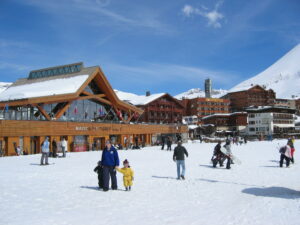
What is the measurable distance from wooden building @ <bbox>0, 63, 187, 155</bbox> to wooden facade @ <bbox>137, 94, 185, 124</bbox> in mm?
18360

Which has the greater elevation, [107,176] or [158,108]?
[158,108]

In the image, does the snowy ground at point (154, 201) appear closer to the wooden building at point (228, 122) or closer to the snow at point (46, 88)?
the snow at point (46, 88)

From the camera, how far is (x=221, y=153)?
16875 mm

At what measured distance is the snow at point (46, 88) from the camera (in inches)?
1337

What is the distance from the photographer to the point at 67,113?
1426 inches

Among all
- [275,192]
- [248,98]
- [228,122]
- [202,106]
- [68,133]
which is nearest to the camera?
[275,192]

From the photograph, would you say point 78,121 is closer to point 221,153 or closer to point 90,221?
point 221,153

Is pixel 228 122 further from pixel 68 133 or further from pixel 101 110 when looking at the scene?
pixel 68 133

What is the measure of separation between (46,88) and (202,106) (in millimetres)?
56760

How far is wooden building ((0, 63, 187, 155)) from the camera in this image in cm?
2972

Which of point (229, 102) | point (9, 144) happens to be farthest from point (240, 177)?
point (229, 102)

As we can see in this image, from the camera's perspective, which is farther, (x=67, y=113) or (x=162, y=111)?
(x=162, y=111)

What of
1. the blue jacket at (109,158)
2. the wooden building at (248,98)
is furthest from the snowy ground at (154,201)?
the wooden building at (248,98)

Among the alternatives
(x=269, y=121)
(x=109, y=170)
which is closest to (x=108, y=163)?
(x=109, y=170)
